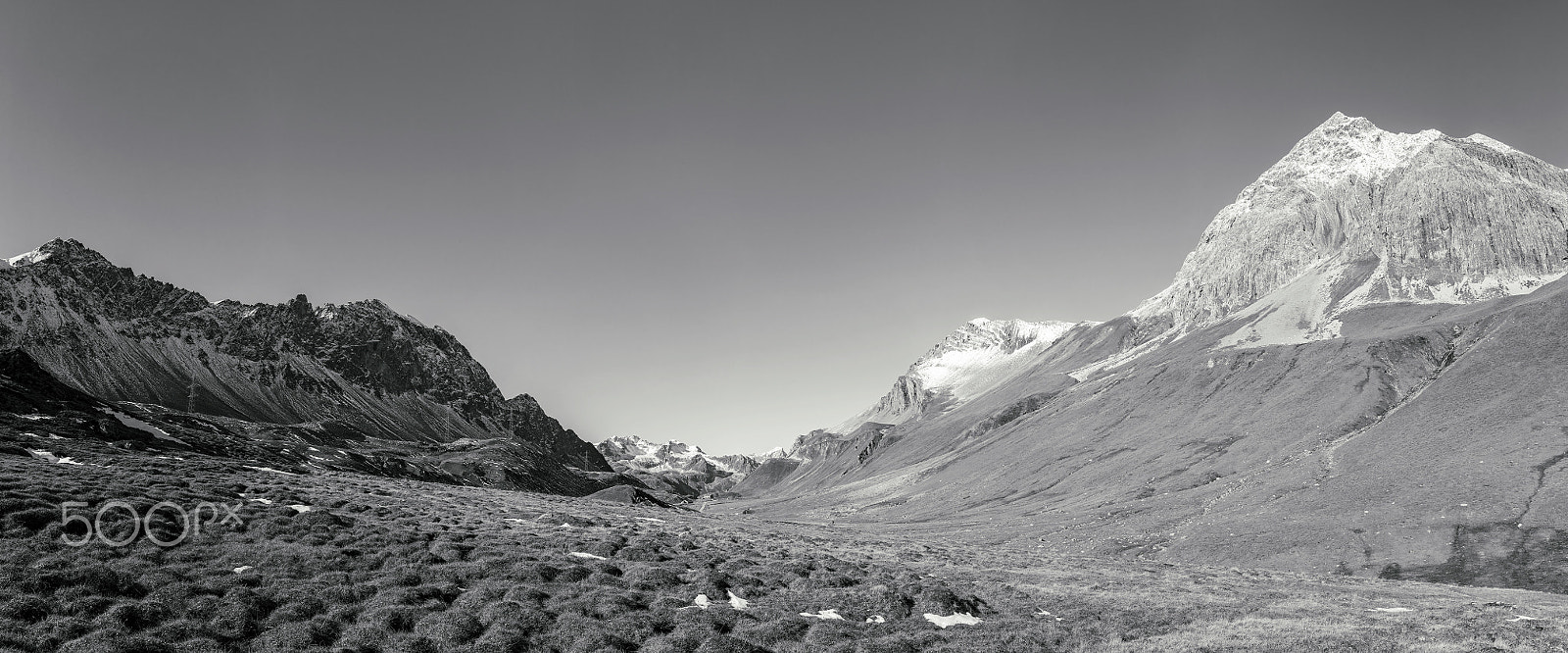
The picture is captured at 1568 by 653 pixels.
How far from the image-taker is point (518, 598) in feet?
80.6

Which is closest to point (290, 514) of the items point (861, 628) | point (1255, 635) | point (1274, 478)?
point (861, 628)

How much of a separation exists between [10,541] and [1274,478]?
441 feet

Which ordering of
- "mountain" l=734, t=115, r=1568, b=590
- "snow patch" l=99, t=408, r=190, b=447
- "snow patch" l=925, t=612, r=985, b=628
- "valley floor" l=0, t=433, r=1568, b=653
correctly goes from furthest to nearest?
"snow patch" l=99, t=408, r=190, b=447 → "mountain" l=734, t=115, r=1568, b=590 → "snow patch" l=925, t=612, r=985, b=628 → "valley floor" l=0, t=433, r=1568, b=653

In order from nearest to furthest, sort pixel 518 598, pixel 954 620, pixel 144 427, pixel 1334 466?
pixel 518 598, pixel 954 620, pixel 144 427, pixel 1334 466

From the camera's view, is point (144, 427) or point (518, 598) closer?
point (518, 598)

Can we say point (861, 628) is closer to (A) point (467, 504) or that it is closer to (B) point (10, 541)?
(B) point (10, 541)

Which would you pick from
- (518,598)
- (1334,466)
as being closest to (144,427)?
(518,598)

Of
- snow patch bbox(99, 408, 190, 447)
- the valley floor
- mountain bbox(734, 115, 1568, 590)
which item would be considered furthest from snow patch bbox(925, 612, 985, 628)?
snow patch bbox(99, 408, 190, 447)

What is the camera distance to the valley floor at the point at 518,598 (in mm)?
20125

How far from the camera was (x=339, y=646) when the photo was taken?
63.6 ft

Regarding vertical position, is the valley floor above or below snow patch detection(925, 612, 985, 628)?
above

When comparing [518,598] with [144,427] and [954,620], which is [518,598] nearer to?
[954,620]

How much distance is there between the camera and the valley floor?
20.1 m

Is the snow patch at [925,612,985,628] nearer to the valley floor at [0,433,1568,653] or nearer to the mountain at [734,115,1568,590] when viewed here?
the valley floor at [0,433,1568,653]
